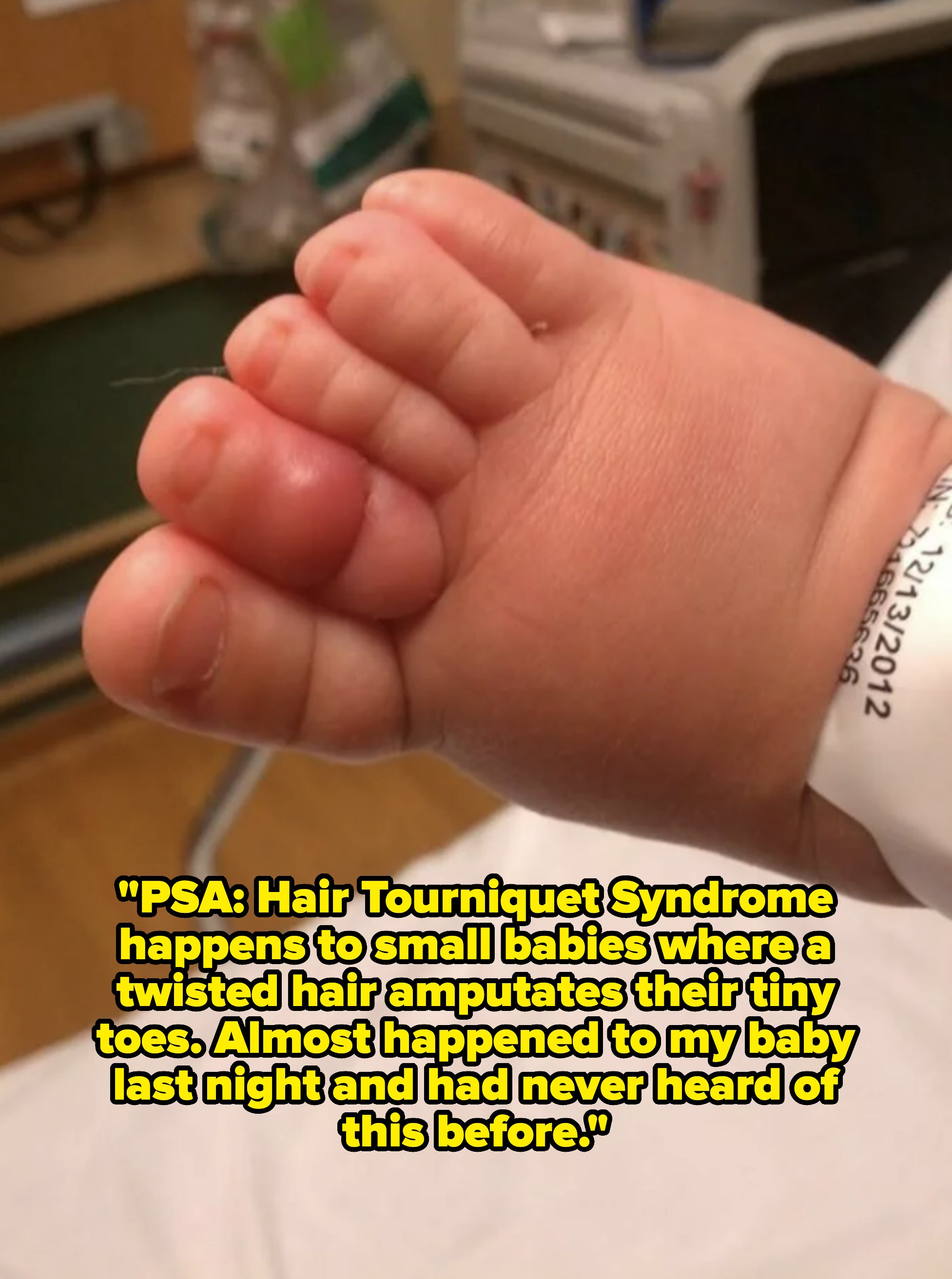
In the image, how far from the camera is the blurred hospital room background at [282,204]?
44.9 inches

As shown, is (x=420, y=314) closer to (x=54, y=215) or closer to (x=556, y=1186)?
(x=556, y=1186)

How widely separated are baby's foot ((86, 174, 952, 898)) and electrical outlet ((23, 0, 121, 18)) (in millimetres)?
940

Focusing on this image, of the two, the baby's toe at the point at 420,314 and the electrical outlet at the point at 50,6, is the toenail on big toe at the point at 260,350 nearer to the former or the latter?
the baby's toe at the point at 420,314

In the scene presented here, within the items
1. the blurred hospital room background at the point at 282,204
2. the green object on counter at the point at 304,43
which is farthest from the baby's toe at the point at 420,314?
the green object on counter at the point at 304,43

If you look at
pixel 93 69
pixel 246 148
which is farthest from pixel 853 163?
pixel 93 69

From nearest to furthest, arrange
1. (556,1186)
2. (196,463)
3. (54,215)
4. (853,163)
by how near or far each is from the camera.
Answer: (196,463) < (556,1186) < (853,163) < (54,215)

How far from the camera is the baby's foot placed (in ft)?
1.25

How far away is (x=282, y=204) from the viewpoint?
4.26ft

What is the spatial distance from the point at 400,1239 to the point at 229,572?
0.38 metres

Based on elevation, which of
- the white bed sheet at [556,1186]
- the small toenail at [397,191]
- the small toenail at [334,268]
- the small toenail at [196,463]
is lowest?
the white bed sheet at [556,1186]

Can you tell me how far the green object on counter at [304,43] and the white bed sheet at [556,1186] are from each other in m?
0.85

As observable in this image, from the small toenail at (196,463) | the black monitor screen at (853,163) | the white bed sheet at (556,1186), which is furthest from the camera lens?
the black monitor screen at (853,163)

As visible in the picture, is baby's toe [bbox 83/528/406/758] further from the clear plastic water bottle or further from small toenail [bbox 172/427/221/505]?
the clear plastic water bottle

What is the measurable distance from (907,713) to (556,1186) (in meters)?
0.32
